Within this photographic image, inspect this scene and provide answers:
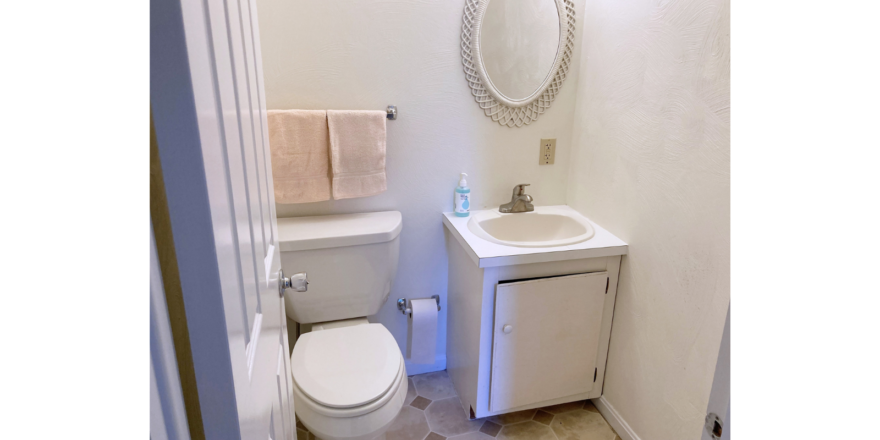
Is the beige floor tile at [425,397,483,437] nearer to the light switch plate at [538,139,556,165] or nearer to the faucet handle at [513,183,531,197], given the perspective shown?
the faucet handle at [513,183,531,197]

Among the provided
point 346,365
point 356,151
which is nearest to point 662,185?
point 356,151

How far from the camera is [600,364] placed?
1.77 m

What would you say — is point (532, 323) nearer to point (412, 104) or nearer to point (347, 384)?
point (347, 384)

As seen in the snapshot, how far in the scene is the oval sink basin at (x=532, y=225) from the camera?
183cm

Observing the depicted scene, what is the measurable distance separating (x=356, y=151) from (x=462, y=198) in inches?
17.5

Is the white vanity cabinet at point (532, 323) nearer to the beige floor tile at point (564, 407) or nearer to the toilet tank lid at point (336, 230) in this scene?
the beige floor tile at point (564, 407)

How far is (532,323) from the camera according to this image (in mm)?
1606

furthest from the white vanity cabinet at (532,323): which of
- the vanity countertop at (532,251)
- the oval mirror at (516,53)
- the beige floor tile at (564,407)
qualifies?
the oval mirror at (516,53)

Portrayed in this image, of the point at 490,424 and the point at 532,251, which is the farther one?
the point at 490,424

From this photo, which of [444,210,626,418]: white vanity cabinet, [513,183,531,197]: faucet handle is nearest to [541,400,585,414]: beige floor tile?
[444,210,626,418]: white vanity cabinet

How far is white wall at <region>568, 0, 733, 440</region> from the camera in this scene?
3.92 ft

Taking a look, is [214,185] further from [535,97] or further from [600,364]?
[600,364]

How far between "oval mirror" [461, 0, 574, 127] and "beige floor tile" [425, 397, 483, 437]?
1135 millimetres
